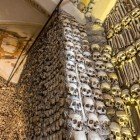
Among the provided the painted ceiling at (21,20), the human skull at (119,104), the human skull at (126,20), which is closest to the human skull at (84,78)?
the human skull at (119,104)

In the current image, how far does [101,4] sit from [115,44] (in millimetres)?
584

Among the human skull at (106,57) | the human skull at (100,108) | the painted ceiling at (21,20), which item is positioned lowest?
the human skull at (100,108)

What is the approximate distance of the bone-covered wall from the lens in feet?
6.83

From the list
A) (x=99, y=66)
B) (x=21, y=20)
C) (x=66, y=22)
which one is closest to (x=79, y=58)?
(x=99, y=66)

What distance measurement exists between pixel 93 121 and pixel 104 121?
0.37ft

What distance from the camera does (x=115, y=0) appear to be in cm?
291

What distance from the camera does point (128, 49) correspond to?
2.34 meters

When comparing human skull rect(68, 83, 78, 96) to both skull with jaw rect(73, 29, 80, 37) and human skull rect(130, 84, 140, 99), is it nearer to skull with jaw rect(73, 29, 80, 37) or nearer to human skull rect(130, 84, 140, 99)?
human skull rect(130, 84, 140, 99)

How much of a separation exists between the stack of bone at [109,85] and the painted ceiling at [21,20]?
0.23m

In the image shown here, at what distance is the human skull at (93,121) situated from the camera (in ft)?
6.02

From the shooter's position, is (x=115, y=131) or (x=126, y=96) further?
(x=126, y=96)

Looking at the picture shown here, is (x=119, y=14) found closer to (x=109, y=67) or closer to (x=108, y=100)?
(x=109, y=67)

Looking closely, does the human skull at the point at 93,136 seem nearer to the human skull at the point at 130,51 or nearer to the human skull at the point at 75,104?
the human skull at the point at 75,104

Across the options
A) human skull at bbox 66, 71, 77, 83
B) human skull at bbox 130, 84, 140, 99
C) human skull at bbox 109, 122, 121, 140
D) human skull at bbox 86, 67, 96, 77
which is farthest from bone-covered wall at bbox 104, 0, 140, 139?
human skull at bbox 66, 71, 77, 83
